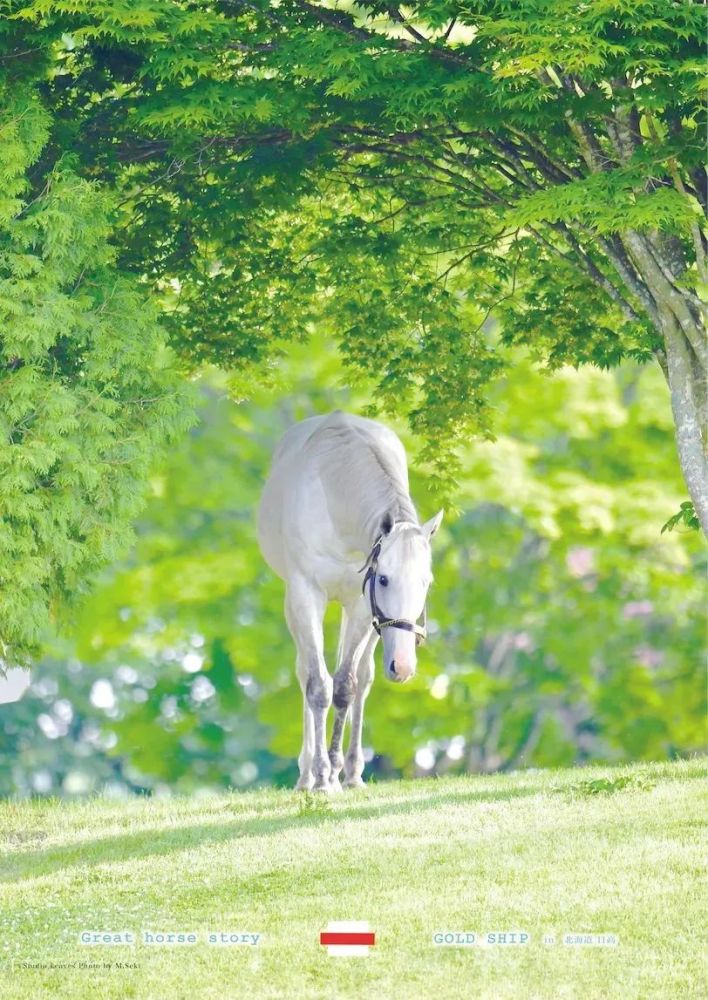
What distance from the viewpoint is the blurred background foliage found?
2256 centimetres

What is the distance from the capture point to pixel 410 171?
13.8 m

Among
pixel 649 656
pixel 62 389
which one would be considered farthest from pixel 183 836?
pixel 649 656

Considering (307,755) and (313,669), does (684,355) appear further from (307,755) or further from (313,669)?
(307,755)

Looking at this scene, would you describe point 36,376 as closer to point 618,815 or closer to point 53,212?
point 53,212

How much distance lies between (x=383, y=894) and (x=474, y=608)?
1511 centimetres

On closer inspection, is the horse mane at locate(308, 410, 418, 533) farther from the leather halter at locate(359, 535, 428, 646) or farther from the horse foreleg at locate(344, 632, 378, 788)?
the horse foreleg at locate(344, 632, 378, 788)

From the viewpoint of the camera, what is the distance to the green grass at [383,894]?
7.92 m

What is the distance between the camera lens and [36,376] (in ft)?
34.9

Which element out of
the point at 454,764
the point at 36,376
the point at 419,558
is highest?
the point at 36,376

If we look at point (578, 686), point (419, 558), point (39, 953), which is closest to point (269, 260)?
point (419, 558)

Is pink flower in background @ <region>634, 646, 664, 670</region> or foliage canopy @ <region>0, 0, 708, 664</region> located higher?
foliage canopy @ <region>0, 0, 708, 664</region>

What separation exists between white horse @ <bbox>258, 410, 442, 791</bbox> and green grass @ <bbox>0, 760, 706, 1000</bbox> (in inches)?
29.5

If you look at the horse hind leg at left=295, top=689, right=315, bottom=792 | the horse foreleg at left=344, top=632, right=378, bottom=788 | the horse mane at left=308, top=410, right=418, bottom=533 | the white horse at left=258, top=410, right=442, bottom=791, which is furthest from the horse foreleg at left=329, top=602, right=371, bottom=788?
the horse mane at left=308, top=410, right=418, bottom=533

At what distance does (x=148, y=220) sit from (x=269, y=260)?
149cm
